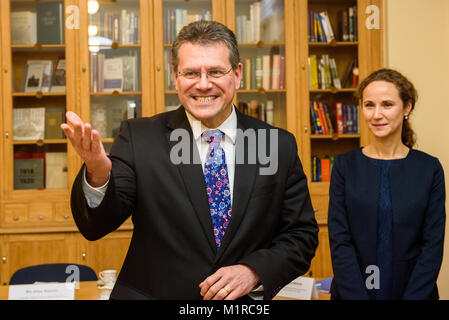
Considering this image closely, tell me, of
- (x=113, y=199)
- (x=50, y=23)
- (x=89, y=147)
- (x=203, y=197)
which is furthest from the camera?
(x=50, y=23)

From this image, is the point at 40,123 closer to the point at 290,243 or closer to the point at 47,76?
the point at 47,76

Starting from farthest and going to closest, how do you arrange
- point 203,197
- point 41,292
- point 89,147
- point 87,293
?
point 87,293 < point 41,292 < point 203,197 < point 89,147

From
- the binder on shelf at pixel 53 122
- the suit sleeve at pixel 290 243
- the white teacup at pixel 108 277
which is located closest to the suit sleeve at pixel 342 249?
the suit sleeve at pixel 290 243

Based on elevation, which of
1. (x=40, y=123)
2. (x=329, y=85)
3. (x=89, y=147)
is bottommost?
(x=89, y=147)

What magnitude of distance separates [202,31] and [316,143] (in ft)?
9.67

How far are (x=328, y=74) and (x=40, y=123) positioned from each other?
2289mm

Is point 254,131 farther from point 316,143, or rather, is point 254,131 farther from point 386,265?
point 316,143

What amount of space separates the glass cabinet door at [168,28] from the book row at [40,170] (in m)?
0.88

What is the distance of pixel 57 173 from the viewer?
406 centimetres

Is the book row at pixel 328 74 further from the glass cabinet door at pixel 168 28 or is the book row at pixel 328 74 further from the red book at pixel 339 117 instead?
the glass cabinet door at pixel 168 28

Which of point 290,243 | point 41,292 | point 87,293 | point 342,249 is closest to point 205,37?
point 290,243

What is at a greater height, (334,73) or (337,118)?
(334,73)
